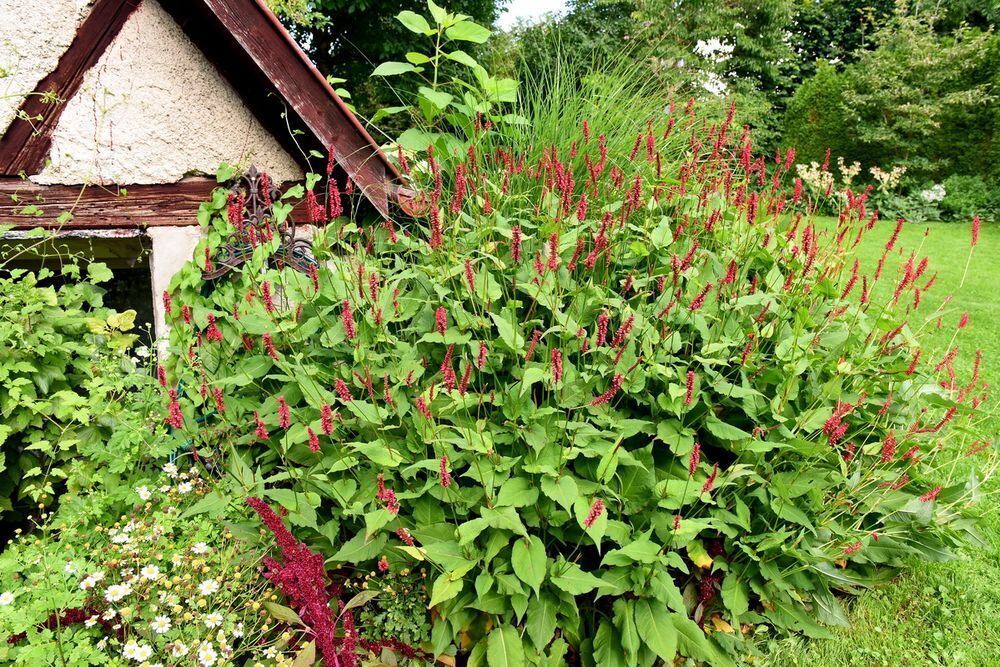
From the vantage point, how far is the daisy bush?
2.19m

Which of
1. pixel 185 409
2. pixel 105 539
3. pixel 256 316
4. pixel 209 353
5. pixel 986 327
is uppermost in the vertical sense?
pixel 256 316

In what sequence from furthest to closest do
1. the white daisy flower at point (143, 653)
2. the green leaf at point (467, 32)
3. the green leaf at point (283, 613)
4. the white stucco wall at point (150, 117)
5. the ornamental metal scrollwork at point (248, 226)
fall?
the green leaf at point (467, 32) → the ornamental metal scrollwork at point (248, 226) → the white stucco wall at point (150, 117) → the green leaf at point (283, 613) → the white daisy flower at point (143, 653)

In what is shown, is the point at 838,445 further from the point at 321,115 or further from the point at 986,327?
the point at 986,327

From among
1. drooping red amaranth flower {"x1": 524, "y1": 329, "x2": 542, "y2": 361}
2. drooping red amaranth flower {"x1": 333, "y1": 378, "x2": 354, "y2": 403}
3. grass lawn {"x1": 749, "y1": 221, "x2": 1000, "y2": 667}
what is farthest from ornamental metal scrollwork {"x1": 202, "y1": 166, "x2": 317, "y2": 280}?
grass lawn {"x1": 749, "y1": 221, "x2": 1000, "y2": 667}

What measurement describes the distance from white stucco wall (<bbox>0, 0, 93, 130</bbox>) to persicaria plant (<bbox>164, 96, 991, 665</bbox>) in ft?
3.34

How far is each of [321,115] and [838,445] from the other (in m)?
3.07

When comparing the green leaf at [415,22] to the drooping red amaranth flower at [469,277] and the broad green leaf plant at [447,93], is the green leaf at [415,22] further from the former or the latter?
the drooping red amaranth flower at [469,277]

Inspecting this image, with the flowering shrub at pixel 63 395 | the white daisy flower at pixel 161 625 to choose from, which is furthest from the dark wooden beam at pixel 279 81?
the white daisy flower at pixel 161 625

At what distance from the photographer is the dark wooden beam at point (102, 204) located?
10.6ft

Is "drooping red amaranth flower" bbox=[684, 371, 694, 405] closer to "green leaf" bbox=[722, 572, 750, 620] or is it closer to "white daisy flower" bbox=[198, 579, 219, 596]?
"green leaf" bbox=[722, 572, 750, 620]

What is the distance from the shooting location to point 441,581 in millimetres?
2354

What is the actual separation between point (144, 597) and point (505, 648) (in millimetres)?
1394

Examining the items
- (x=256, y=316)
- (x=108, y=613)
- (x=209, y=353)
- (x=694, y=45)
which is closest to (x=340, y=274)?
(x=256, y=316)

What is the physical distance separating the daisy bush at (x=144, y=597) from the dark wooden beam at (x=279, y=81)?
1790 millimetres
